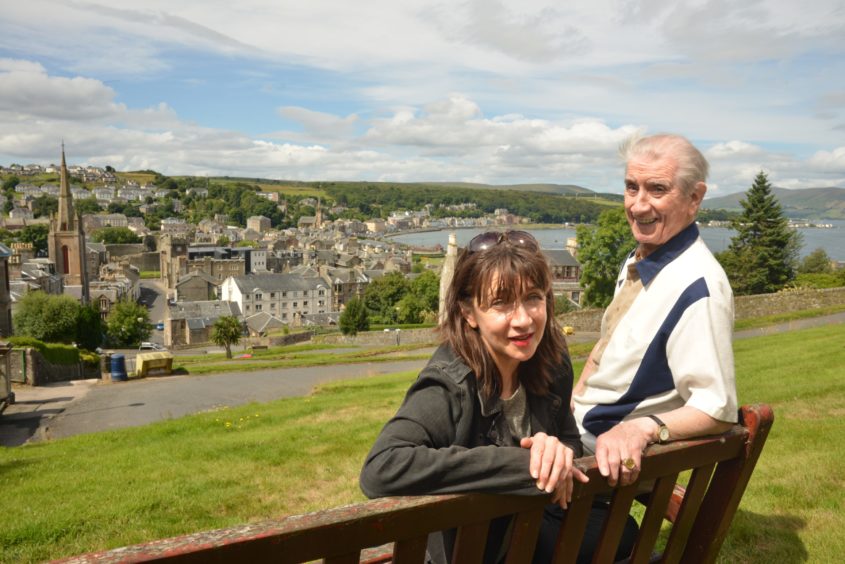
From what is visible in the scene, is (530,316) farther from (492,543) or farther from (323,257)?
(323,257)

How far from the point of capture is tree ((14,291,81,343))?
134 feet

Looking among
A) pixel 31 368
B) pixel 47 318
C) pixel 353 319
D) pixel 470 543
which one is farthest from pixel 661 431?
pixel 353 319

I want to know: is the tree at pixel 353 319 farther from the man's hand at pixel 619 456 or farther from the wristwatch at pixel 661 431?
the man's hand at pixel 619 456

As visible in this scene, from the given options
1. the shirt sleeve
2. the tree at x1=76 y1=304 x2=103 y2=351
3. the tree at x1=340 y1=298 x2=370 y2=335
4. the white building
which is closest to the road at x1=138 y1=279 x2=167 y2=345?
the white building

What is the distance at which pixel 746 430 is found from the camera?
2.41 metres

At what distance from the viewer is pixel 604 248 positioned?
124 feet

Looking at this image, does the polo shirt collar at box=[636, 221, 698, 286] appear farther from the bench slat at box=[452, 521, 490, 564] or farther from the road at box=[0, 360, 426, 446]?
the road at box=[0, 360, 426, 446]

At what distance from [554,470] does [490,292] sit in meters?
0.87

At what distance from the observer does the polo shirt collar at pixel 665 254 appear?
10.4 feet

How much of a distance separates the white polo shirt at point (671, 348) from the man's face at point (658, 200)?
2.7 inches

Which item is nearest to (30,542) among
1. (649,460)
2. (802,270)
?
(649,460)

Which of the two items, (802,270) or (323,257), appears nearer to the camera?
(802,270)

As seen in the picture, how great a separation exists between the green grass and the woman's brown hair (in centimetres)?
268

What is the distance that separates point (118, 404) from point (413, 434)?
1607cm
